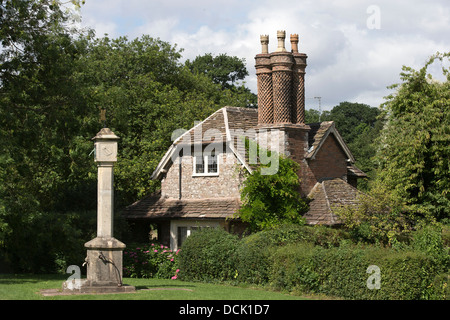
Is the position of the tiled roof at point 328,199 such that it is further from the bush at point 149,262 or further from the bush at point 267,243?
the bush at point 149,262

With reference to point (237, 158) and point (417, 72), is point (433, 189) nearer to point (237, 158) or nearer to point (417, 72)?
point (417, 72)

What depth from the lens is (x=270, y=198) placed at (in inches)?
1054

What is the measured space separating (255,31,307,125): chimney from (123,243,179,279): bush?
745cm

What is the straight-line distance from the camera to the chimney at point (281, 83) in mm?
28484

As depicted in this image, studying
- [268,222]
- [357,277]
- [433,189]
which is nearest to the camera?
[357,277]

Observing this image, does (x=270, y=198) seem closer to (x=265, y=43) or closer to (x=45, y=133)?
(x=265, y=43)

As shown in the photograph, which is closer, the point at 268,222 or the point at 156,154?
the point at 268,222

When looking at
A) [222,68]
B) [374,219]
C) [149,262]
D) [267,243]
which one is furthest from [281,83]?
[222,68]

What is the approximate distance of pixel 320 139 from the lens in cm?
2998

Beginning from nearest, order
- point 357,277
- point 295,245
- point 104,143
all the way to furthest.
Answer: point 104,143 < point 357,277 < point 295,245

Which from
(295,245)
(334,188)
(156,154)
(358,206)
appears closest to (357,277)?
(295,245)

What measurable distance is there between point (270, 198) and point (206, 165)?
4681 mm

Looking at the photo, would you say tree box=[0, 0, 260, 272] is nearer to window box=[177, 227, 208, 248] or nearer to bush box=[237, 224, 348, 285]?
window box=[177, 227, 208, 248]
